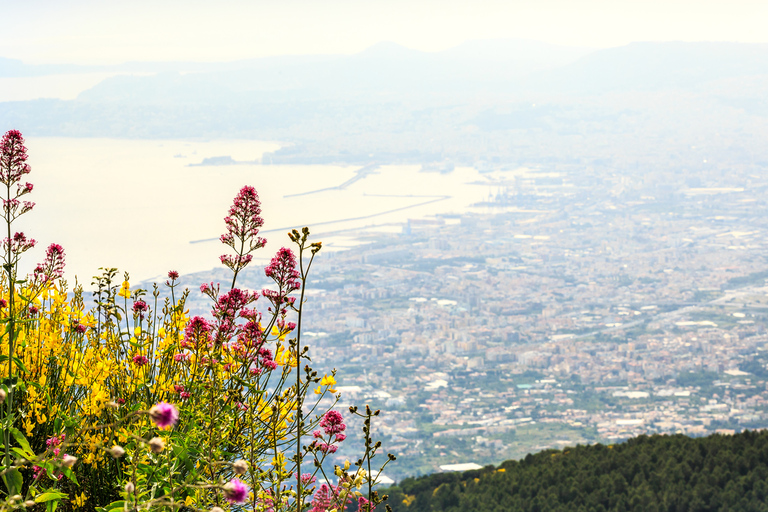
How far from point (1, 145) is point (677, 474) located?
1114 centimetres

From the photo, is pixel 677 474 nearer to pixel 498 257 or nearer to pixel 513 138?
pixel 498 257

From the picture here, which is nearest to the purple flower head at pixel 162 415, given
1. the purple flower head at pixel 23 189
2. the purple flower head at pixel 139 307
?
the purple flower head at pixel 23 189

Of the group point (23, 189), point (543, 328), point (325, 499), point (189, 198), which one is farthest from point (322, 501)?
point (189, 198)

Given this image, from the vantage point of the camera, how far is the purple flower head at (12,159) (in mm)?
1530

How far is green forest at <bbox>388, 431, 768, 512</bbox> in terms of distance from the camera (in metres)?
10.0

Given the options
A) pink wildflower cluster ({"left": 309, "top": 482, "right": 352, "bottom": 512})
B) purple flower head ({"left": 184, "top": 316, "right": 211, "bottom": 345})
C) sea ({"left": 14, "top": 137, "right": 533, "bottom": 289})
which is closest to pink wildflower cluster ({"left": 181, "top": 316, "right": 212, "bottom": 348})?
purple flower head ({"left": 184, "top": 316, "right": 211, "bottom": 345})

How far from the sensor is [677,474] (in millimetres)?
10773

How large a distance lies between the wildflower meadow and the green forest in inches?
352

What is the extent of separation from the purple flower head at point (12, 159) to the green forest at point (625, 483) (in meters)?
9.53

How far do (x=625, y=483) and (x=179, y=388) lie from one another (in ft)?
33.2

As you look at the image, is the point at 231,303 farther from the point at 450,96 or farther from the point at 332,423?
the point at 450,96

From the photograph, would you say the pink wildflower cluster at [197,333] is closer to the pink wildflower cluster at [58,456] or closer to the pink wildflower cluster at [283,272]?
the pink wildflower cluster at [283,272]

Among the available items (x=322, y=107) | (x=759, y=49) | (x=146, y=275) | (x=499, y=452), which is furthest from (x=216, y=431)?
(x=759, y=49)

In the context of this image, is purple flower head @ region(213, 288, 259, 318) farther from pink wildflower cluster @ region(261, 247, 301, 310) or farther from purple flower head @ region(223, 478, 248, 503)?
purple flower head @ region(223, 478, 248, 503)
